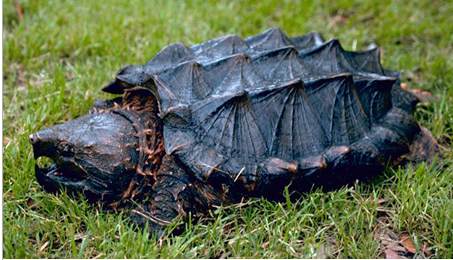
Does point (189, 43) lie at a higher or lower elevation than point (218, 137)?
higher

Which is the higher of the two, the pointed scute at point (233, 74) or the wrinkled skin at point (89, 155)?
the pointed scute at point (233, 74)

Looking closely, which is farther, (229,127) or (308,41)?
(308,41)

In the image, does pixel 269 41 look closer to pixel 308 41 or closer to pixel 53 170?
pixel 308 41

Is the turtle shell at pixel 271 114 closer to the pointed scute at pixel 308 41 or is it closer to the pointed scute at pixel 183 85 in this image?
the pointed scute at pixel 183 85

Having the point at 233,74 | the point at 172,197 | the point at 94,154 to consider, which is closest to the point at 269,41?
the point at 233,74

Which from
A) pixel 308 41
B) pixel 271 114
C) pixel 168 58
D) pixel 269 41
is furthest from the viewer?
pixel 308 41

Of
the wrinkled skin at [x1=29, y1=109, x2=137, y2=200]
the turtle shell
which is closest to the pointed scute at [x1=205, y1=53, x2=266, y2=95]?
the turtle shell

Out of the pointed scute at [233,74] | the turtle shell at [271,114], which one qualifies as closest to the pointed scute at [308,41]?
the turtle shell at [271,114]
